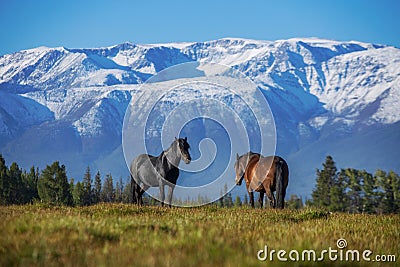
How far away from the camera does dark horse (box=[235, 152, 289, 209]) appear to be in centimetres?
2408

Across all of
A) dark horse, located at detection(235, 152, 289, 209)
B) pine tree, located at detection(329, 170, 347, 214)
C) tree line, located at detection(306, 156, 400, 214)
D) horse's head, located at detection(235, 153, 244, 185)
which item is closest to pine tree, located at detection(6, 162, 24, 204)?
tree line, located at detection(306, 156, 400, 214)

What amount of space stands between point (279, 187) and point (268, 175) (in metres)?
0.95

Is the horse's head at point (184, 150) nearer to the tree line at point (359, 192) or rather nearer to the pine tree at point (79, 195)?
the tree line at point (359, 192)

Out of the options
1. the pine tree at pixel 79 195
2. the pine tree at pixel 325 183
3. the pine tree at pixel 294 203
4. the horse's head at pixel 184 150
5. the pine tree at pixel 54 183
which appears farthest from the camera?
the pine tree at pixel 294 203

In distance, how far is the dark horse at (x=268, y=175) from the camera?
24078mm

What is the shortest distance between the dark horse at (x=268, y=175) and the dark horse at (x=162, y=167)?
3642 millimetres

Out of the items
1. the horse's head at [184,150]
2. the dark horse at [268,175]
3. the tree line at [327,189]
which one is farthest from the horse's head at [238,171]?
the tree line at [327,189]

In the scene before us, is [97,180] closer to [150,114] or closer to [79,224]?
[150,114]

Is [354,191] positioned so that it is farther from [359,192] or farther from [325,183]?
[325,183]

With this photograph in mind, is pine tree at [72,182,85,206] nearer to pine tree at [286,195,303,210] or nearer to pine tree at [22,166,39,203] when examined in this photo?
pine tree at [22,166,39,203]

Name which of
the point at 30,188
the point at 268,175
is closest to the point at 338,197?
the point at 30,188

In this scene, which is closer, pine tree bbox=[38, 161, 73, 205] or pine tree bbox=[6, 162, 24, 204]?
pine tree bbox=[38, 161, 73, 205]

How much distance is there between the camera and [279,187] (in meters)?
24.0

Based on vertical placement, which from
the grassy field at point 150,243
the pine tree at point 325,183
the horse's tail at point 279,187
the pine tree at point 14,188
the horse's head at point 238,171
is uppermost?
the pine tree at point 325,183
